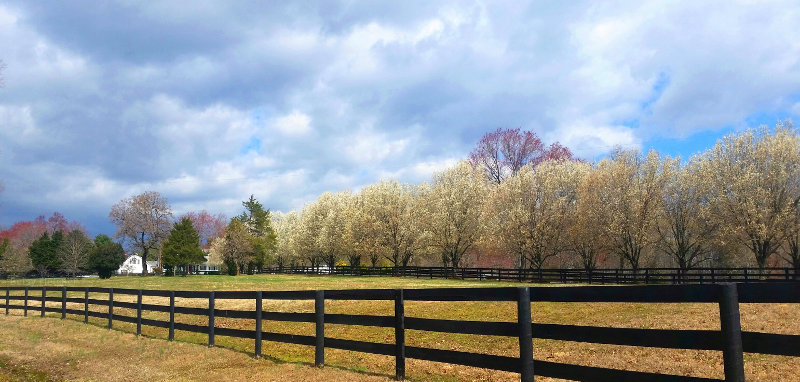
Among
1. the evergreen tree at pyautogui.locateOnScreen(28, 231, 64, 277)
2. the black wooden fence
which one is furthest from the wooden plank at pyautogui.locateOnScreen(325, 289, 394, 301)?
the evergreen tree at pyautogui.locateOnScreen(28, 231, 64, 277)

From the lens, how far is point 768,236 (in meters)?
39.5

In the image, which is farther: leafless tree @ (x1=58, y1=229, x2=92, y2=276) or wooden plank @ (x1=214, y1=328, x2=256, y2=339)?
leafless tree @ (x1=58, y1=229, x2=92, y2=276)

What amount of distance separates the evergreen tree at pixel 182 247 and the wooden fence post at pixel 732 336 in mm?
84555

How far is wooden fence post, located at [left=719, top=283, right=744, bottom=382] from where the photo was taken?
4645mm

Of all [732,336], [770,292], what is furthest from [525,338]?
[770,292]

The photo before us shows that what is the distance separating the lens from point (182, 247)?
8144 centimetres

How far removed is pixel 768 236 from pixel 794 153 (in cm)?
650

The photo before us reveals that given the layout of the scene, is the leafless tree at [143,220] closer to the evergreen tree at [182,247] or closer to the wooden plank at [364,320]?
the evergreen tree at [182,247]

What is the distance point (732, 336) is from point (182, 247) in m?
85.1

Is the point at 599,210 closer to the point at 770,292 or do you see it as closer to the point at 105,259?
the point at 770,292

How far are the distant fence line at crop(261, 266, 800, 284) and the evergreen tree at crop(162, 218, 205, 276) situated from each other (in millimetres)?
28076

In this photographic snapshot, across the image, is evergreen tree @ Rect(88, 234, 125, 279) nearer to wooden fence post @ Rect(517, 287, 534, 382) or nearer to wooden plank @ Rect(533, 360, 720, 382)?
wooden fence post @ Rect(517, 287, 534, 382)

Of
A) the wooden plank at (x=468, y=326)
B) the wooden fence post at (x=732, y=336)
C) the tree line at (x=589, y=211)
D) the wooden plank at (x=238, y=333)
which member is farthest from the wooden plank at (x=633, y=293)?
the tree line at (x=589, y=211)

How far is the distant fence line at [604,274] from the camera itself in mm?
35125
